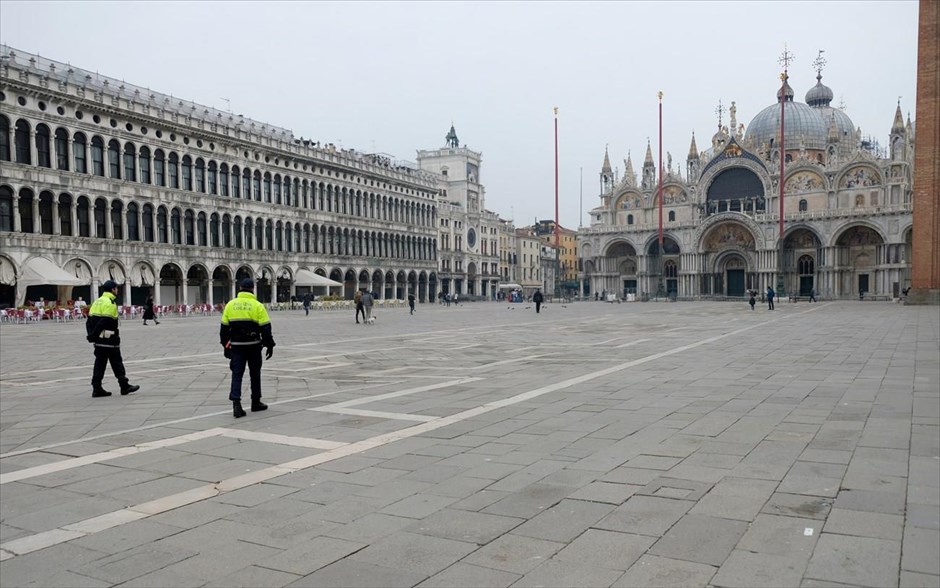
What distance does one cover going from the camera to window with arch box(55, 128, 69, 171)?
39625 mm

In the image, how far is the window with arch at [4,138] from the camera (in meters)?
36.7

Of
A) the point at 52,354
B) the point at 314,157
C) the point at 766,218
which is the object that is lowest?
the point at 52,354

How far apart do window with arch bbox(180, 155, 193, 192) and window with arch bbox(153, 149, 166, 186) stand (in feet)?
5.72

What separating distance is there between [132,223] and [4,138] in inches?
351

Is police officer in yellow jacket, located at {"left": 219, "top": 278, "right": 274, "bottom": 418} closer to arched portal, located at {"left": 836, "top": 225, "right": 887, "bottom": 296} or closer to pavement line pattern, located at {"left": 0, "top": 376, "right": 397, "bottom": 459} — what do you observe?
pavement line pattern, located at {"left": 0, "top": 376, "right": 397, "bottom": 459}

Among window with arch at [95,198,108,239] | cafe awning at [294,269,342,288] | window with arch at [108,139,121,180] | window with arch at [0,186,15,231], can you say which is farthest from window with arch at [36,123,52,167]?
cafe awning at [294,269,342,288]

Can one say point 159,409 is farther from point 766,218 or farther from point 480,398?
point 766,218

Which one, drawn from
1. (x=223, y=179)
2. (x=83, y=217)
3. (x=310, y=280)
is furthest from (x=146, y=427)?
(x=223, y=179)

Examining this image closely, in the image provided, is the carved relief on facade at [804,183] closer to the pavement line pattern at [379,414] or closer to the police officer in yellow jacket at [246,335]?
the pavement line pattern at [379,414]

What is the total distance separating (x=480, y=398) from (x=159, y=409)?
410 cm

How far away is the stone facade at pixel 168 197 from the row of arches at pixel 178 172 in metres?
0.08

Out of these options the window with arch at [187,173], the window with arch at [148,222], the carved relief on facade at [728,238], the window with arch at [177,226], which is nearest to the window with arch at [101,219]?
the window with arch at [148,222]

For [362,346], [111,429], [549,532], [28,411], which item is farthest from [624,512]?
Result: [362,346]

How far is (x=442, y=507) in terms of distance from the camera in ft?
15.4
